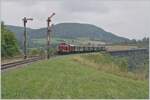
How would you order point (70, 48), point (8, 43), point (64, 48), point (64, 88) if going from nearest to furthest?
point (64, 88) < point (8, 43) < point (64, 48) < point (70, 48)

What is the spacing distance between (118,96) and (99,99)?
1.81 m

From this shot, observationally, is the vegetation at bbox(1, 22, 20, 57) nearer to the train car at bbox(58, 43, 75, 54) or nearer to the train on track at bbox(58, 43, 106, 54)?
the train car at bbox(58, 43, 75, 54)

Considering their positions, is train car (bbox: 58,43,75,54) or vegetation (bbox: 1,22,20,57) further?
train car (bbox: 58,43,75,54)

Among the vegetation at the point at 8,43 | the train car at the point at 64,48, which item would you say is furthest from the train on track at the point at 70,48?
the vegetation at the point at 8,43

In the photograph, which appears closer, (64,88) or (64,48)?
(64,88)

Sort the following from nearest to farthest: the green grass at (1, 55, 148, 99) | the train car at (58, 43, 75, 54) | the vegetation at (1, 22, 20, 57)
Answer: the green grass at (1, 55, 148, 99) < the vegetation at (1, 22, 20, 57) < the train car at (58, 43, 75, 54)

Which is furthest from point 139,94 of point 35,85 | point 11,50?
point 11,50

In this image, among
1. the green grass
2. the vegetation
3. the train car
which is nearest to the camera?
the green grass

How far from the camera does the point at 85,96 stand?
1959 centimetres

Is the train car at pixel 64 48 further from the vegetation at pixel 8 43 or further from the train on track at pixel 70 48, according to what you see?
the vegetation at pixel 8 43

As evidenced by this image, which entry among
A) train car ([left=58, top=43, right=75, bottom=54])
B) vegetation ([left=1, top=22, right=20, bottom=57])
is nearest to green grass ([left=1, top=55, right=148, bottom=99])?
vegetation ([left=1, top=22, right=20, bottom=57])

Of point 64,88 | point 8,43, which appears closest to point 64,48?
point 8,43

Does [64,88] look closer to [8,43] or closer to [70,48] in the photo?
[8,43]

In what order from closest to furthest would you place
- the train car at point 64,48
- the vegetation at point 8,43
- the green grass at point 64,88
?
the green grass at point 64,88 → the vegetation at point 8,43 → the train car at point 64,48
